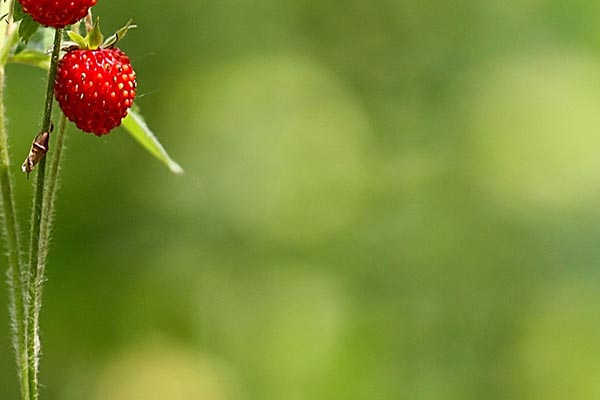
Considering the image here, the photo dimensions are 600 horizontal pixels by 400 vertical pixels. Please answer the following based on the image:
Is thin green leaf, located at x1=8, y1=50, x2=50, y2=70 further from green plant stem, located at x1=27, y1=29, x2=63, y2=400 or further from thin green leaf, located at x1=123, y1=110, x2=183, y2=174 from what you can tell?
green plant stem, located at x1=27, y1=29, x2=63, y2=400

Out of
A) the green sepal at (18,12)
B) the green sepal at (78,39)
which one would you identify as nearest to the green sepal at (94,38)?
the green sepal at (78,39)

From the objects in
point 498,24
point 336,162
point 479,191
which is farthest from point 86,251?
point 498,24

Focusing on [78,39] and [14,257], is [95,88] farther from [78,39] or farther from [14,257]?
[14,257]

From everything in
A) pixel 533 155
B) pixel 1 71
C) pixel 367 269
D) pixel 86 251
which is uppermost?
pixel 533 155

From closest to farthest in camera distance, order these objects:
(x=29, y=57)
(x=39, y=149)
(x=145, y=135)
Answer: (x=39, y=149)
(x=29, y=57)
(x=145, y=135)

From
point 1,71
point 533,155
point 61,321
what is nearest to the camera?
point 1,71

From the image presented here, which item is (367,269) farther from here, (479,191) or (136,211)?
(136,211)

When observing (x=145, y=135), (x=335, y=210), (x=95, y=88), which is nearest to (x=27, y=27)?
(x=95, y=88)
